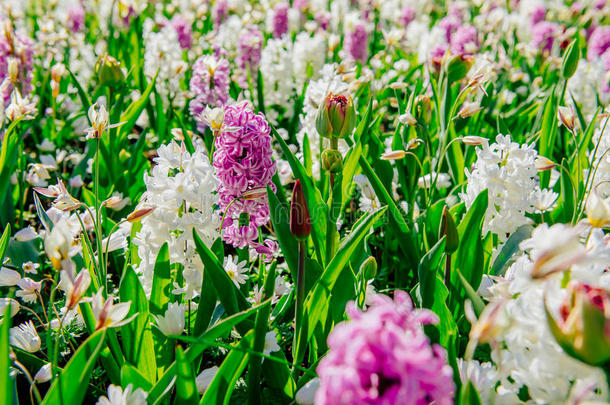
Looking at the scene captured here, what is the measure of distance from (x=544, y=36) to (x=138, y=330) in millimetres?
4065

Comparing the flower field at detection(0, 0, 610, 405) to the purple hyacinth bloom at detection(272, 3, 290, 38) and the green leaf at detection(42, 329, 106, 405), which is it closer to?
the green leaf at detection(42, 329, 106, 405)

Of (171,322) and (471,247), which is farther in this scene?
(471,247)

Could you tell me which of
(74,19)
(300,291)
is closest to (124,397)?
(300,291)

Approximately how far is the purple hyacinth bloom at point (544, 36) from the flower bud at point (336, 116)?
3.34 metres

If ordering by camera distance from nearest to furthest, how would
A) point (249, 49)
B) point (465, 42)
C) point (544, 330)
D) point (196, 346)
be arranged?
point (544, 330), point (196, 346), point (249, 49), point (465, 42)

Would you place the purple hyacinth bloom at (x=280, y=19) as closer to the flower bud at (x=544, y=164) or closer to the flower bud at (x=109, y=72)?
the flower bud at (x=109, y=72)

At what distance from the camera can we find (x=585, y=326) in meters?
0.63

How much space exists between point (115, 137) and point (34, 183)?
0.35m

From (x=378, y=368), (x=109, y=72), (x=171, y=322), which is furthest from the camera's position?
(x=109, y=72)

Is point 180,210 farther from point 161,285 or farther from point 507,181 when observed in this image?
point 507,181

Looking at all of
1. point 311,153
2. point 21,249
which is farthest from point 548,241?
A: point 21,249

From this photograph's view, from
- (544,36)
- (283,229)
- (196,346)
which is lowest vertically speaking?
(196,346)

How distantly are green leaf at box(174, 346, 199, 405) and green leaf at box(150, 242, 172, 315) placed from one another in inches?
10.8

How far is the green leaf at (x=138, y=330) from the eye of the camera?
1152 mm
